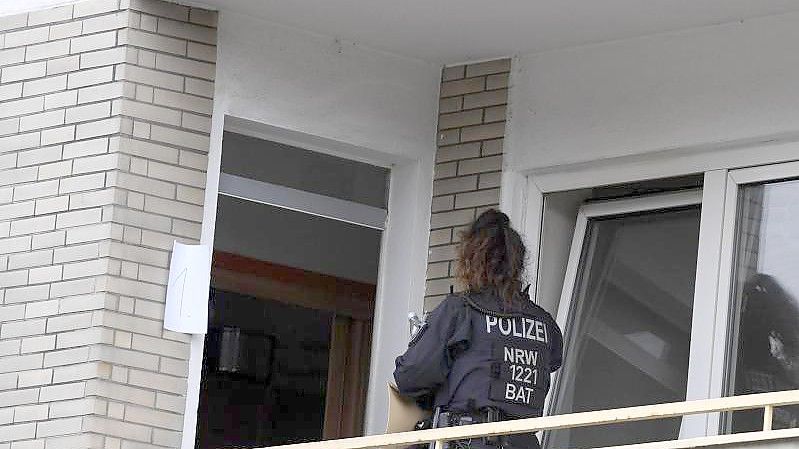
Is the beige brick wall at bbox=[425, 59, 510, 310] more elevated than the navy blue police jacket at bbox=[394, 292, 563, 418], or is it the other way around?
the beige brick wall at bbox=[425, 59, 510, 310]

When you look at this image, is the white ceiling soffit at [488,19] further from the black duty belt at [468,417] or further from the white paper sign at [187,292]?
the black duty belt at [468,417]

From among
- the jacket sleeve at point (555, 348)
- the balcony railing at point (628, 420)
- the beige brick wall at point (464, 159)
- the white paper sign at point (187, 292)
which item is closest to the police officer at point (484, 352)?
the jacket sleeve at point (555, 348)

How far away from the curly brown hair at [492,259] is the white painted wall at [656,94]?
1.22 m

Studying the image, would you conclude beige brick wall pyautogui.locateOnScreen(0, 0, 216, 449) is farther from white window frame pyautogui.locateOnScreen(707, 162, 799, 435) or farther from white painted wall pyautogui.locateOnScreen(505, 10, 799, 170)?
white window frame pyautogui.locateOnScreen(707, 162, 799, 435)

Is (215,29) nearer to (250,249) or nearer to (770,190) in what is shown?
(250,249)

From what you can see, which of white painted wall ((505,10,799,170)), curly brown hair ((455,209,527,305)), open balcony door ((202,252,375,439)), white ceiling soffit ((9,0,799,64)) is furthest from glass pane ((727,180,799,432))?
open balcony door ((202,252,375,439))

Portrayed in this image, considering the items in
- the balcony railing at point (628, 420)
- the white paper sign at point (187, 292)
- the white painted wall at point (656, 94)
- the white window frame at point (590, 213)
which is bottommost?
the balcony railing at point (628, 420)

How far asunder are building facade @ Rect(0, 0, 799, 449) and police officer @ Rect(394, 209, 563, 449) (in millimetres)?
1113

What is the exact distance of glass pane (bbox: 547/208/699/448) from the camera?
867cm

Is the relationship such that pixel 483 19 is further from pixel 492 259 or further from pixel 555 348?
pixel 555 348

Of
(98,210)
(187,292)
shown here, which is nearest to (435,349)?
(187,292)

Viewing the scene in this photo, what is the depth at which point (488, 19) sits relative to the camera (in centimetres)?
865

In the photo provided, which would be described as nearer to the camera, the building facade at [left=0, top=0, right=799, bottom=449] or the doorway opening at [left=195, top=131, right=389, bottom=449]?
the building facade at [left=0, top=0, right=799, bottom=449]

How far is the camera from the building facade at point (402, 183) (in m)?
8.26
